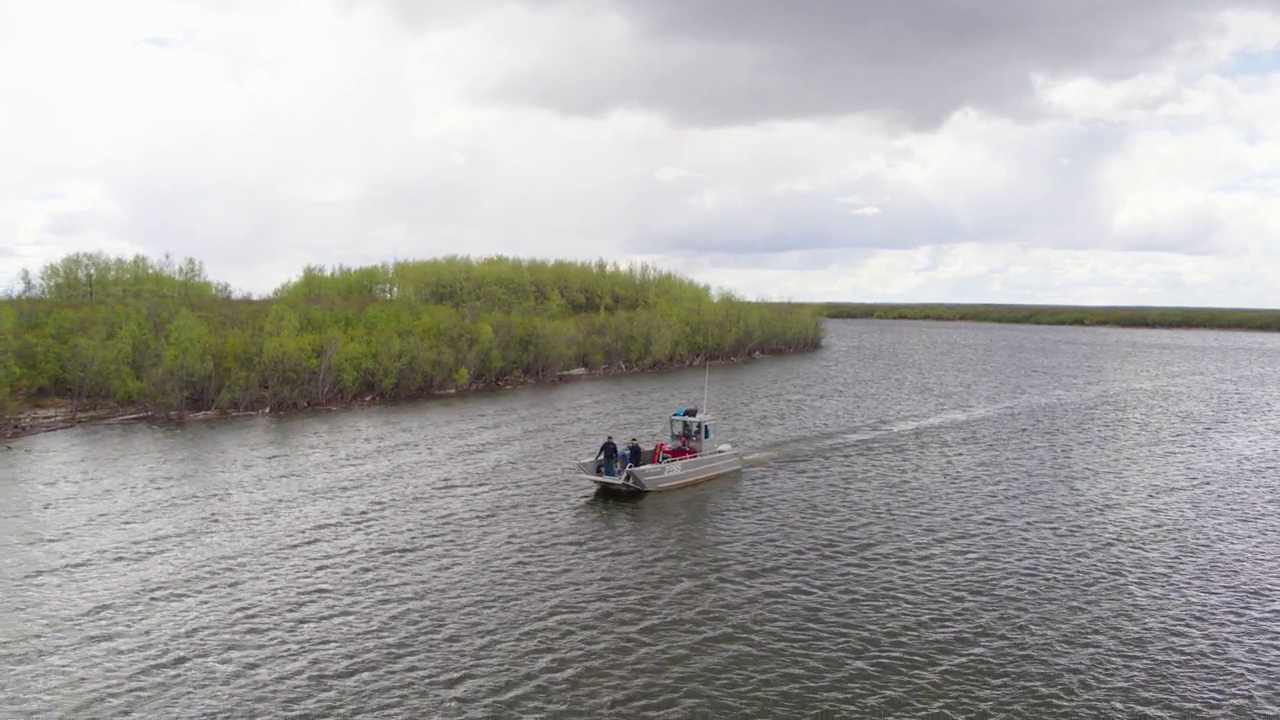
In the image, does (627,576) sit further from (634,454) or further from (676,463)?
(676,463)

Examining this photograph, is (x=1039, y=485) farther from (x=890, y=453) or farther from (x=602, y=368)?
(x=602, y=368)

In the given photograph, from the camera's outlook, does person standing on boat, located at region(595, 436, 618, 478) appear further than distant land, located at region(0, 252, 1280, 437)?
No

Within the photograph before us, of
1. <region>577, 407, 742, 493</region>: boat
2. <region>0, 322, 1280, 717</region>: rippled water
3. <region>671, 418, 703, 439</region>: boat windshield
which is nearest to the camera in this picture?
<region>0, 322, 1280, 717</region>: rippled water

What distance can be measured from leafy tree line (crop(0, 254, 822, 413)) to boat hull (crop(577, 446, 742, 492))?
1645 inches

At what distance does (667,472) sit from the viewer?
52406 millimetres

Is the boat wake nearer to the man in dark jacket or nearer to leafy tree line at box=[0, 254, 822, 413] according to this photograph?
the man in dark jacket

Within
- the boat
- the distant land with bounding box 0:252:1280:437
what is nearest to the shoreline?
the distant land with bounding box 0:252:1280:437

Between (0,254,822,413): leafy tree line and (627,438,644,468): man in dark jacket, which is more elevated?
(0,254,822,413): leafy tree line

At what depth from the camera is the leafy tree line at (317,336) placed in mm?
76875

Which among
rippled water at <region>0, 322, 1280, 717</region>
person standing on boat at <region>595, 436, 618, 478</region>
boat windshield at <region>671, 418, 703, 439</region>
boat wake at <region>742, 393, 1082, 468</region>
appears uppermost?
boat windshield at <region>671, 418, 703, 439</region>

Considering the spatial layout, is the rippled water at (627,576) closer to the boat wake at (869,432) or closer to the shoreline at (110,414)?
the boat wake at (869,432)

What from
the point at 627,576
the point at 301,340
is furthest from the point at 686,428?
the point at 301,340

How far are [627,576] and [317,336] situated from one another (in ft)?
198

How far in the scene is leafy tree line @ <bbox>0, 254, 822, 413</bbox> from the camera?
3027 inches
